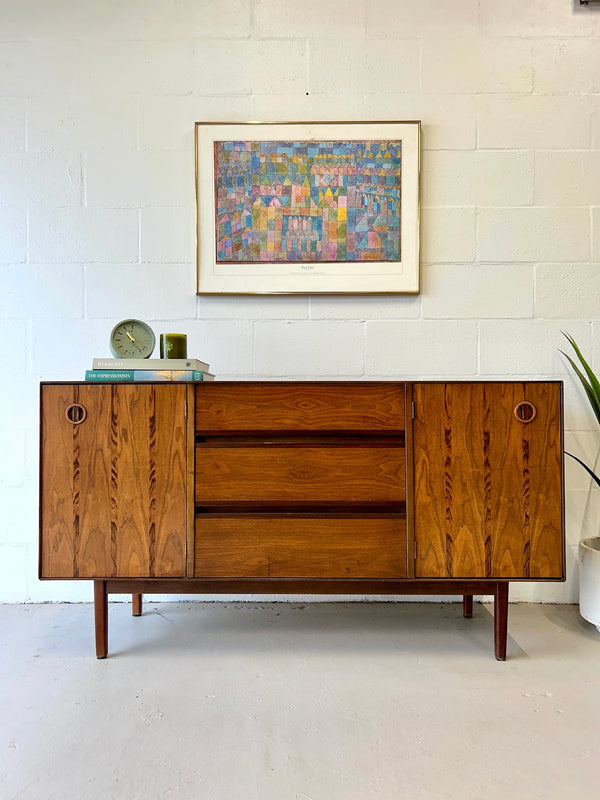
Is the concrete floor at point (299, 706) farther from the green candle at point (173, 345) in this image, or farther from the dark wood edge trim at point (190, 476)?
the green candle at point (173, 345)

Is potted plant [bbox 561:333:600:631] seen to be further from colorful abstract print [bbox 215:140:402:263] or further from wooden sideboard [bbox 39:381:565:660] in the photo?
colorful abstract print [bbox 215:140:402:263]

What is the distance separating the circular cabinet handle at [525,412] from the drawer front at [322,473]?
1.14 ft

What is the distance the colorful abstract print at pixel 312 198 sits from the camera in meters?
2.00

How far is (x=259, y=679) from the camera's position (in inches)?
57.8

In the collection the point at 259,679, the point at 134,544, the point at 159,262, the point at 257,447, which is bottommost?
the point at 259,679

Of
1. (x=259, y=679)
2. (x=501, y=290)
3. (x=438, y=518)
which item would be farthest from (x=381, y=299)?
(x=259, y=679)

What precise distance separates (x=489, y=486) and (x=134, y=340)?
3.93 feet

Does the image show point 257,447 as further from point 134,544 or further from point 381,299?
point 381,299

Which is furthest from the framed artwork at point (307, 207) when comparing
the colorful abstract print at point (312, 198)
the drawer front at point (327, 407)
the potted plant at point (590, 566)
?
the potted plant at point (590, 566)

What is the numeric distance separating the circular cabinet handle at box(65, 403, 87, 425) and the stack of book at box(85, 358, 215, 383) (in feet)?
0.30

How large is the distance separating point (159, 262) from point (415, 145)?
1065 millimetres

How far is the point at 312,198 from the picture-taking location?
2002 millimetres

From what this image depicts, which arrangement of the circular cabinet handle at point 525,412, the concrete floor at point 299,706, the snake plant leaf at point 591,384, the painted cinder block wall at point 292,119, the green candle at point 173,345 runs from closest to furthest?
the concrete floor at point 299,706
the circular cabinet handle at point 525,412
the green candle at point 173,345
the snake plant leaf at point 591,384
the painted cinder block wall at point 292,119

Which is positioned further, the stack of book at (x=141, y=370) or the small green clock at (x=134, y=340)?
the small green clock at (x=134, y=340)
